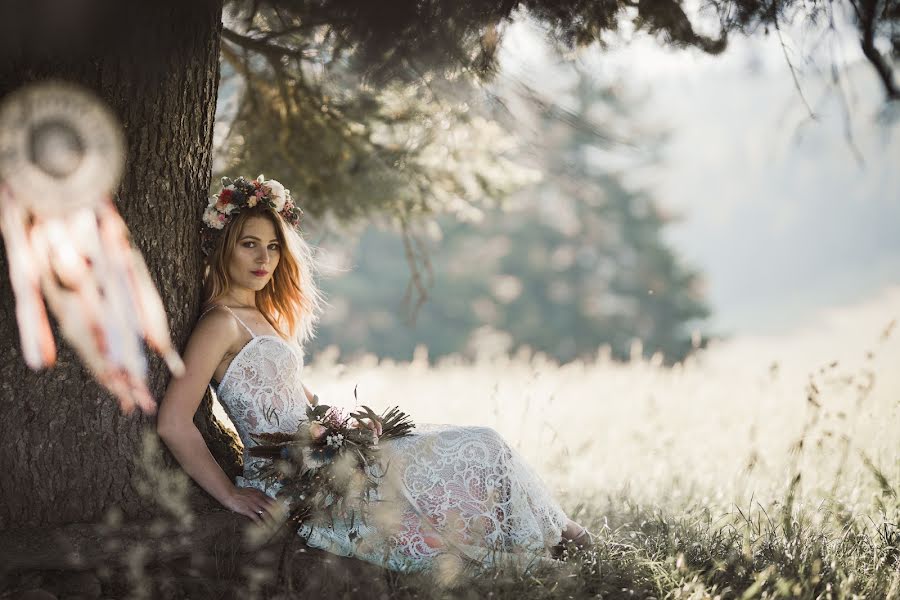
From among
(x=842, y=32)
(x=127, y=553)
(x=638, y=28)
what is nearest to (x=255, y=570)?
(x=127, y=553)

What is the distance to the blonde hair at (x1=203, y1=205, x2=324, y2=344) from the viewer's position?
12.1 ft

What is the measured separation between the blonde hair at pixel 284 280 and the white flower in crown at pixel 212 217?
0.55 ft

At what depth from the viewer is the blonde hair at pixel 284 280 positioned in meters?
3.68

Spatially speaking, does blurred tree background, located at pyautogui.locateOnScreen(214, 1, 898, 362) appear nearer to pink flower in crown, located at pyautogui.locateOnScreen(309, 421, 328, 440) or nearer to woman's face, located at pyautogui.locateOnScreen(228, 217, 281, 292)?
woman's face, located at pyautogui.locateOnScreen(228, 217, 281, 292)

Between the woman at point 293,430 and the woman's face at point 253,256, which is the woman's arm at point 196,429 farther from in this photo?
the woman's face at point 253,256

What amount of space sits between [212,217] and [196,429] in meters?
0.96

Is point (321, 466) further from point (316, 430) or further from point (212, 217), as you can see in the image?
point (212, 217)

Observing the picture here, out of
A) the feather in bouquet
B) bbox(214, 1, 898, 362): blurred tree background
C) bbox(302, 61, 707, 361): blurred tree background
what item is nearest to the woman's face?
bbox(214, 1, 898, 362): blurred tree background

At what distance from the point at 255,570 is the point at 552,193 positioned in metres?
24.8

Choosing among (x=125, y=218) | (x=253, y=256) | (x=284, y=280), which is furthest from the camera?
(x=284, y=280)

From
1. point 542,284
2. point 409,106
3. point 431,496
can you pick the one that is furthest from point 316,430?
point 542,284

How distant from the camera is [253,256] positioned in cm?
379

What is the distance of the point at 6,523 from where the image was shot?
2885 mm

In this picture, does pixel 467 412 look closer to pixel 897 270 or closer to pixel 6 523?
pixel 6 523
